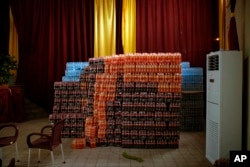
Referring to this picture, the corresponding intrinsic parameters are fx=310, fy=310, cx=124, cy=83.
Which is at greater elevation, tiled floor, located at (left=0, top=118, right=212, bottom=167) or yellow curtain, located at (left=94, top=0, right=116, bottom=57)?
yellow curtain, located at (left=94, top=0, right=116, bottom=57)

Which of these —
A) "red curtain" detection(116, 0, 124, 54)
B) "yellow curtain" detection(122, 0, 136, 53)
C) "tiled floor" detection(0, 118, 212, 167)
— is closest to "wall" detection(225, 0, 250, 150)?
"tiled floor" detection(0, 118, 212, 167)

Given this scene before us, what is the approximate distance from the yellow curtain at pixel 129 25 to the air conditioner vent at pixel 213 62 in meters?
6.30

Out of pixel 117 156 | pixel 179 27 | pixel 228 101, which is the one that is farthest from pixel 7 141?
pixel 179 27

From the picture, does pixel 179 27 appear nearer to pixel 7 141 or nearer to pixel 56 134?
pixel 56 134

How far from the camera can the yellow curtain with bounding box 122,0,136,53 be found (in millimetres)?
12016

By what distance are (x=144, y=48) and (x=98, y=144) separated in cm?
556

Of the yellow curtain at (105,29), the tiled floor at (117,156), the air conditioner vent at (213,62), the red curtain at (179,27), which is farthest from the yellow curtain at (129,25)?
the air conditioner vent at (213,62)

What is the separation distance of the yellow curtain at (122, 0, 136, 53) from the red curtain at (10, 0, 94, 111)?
1.34m

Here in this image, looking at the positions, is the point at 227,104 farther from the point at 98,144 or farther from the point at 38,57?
the point at 38,57

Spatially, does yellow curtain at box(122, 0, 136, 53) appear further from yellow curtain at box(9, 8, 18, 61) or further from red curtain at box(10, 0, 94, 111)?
yellow curtain at box(9, 8, 18, 61)

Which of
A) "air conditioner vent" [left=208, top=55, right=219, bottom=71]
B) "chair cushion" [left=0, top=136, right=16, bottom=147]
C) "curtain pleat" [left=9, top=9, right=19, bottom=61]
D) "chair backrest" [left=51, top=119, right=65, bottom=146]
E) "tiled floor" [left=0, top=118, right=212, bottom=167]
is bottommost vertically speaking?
"tiled floor" [left=0, top=118, right=212, bottom=167]

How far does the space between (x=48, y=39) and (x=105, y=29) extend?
2.46m

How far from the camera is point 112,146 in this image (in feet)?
24.2

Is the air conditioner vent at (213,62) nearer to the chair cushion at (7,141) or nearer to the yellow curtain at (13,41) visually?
the chair cushion at (7,141)
